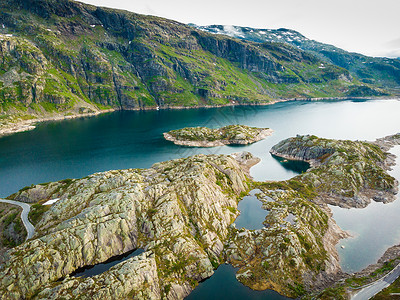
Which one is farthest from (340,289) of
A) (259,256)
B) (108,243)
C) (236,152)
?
(236,152)

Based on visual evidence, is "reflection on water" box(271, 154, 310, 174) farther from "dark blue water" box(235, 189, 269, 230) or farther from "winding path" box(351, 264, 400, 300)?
"winding path" box(351, 264, 400, 300)

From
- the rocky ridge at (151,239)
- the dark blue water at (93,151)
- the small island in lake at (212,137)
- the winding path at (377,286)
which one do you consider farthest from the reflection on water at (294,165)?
the winding path at (377,286)

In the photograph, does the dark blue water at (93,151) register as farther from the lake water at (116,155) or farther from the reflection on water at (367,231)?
the reflection on water at (367,231)

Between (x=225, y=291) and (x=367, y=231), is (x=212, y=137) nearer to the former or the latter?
(x=367, y=231)

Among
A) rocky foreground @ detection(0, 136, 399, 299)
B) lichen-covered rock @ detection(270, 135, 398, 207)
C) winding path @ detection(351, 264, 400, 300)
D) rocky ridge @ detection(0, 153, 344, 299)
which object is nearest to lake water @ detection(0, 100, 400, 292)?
lichen-covered rock @ detection(270, 135, 398, 207)

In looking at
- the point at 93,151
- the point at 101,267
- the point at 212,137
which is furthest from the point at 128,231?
the point at 212,137
